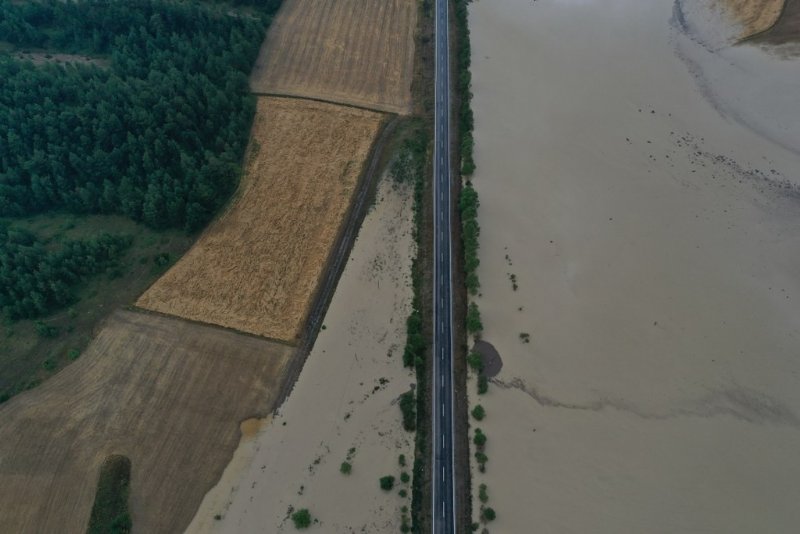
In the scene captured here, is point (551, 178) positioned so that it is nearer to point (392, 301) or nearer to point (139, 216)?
point (392, 301)

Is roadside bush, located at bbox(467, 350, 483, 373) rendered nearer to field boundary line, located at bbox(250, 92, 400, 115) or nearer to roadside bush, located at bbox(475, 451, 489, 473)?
roadside bush, located at bbox(475, 451, 489, 473)

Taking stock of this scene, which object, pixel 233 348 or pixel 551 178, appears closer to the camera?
pixel 233 348

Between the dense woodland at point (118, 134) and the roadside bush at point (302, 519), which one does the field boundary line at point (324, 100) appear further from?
the roadside bush at point (302, 519)

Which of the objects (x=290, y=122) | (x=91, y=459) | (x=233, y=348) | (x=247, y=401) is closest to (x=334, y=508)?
(x=247, y=401)

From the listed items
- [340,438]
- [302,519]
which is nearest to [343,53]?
[340,438]

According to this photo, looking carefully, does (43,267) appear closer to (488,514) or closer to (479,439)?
(479,439)

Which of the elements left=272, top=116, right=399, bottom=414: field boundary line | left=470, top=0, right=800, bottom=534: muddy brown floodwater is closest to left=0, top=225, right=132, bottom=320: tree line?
left=272, top=116, right=399, bottom=414: field boundary line
